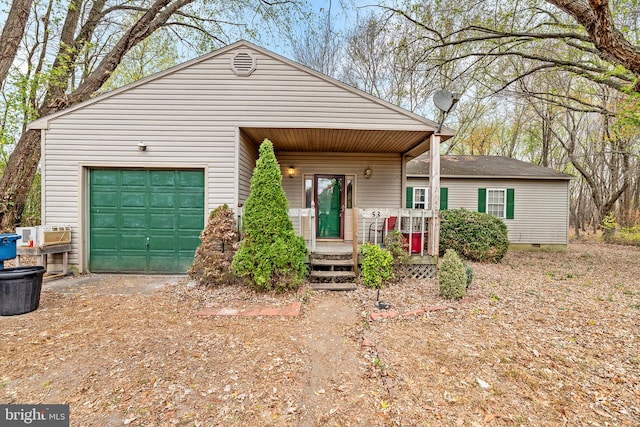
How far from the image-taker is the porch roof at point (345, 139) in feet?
19.5

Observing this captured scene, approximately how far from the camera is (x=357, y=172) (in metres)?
7.83

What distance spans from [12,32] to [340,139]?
8.57 m

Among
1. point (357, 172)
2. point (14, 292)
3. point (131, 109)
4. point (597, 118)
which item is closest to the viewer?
point (14, 292)

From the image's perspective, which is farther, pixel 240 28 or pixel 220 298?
pixel 240 28

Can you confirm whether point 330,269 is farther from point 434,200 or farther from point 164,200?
point 164,200

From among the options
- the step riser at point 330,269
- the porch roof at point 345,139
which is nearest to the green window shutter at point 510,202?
the porch roof at point 345,139

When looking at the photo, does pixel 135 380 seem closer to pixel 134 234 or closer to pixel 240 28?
pixel 134 234

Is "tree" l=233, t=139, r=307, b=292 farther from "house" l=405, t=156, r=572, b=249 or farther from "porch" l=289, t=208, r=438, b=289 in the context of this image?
"house" l=405, t=156, r=572, b=249

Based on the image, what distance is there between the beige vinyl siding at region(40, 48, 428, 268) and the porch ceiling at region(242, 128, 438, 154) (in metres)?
0.32

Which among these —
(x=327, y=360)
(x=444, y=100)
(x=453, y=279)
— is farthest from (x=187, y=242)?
(x=444, y=100)

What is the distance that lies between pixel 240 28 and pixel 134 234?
8.74 metres

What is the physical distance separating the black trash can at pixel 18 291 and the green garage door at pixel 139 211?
1949mm

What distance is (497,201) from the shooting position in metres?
11.0

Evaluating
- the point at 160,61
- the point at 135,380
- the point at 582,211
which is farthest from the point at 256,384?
the point at 582,211
